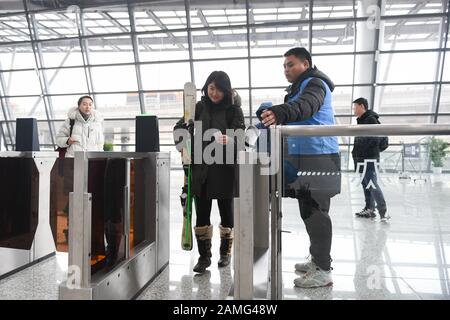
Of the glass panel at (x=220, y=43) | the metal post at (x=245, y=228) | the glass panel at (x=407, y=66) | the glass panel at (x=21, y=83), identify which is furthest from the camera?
the glass panel at (x=21, y=83)

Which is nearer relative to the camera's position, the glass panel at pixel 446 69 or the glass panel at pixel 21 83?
the glass panel at pixel 446 69

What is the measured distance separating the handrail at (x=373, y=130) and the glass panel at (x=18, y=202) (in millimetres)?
1708

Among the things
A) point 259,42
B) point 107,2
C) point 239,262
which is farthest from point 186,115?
point 107,2

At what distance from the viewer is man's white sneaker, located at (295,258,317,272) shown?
6.24ft

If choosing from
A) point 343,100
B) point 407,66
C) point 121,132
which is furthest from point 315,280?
point 121,132

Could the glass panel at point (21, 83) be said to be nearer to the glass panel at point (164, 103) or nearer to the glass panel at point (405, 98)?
the glass panel at point (164, 103)

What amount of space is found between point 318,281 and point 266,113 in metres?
0.98

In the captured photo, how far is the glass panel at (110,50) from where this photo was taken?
26.9 feet

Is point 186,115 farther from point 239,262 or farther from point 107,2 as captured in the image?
point 107,2

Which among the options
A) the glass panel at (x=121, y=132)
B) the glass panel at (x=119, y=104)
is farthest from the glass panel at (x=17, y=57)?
the glass panel at (x=121, y=132)

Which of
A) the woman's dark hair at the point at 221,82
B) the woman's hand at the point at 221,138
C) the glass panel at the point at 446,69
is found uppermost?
the glass panel at the point at 446,69

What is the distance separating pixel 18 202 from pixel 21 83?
8.26 meters

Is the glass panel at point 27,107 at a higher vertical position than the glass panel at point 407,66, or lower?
lower

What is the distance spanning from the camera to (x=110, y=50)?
8.31 m
